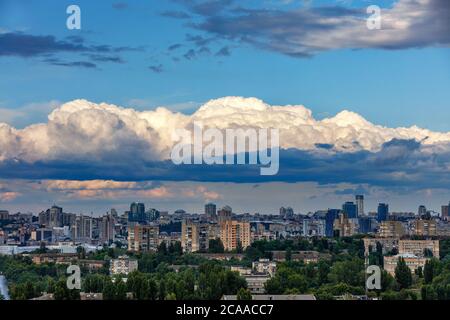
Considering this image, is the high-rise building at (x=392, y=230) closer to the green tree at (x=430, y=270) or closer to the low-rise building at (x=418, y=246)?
the low-rise building at (x=418, y=246)

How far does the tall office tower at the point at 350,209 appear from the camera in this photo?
1680 centimetres

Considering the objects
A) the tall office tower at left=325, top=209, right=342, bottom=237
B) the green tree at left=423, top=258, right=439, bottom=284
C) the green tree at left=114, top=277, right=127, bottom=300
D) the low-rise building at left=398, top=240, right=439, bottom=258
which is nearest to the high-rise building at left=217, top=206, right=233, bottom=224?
the tall office tower at left=325, top=209, right=342, bottom=237

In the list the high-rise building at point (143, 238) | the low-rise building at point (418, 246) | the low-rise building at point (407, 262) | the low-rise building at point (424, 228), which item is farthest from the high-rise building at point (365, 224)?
the high-rise building at point (143, 238)

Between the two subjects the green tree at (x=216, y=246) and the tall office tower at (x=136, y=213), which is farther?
the green tree at (x=216, y=246)

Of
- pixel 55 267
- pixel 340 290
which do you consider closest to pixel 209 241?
pixel 55 267

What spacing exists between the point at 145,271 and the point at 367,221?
493 centimetres

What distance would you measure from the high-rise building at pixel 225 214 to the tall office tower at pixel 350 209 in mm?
1835

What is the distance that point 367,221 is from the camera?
19688 millimetres

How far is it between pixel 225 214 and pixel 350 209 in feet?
7.82

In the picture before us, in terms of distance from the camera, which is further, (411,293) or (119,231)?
(119,231)

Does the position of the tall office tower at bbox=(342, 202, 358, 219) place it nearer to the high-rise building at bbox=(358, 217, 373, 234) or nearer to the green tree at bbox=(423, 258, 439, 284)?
the high-rise building at bbox=(358, 217, 373, 234)
